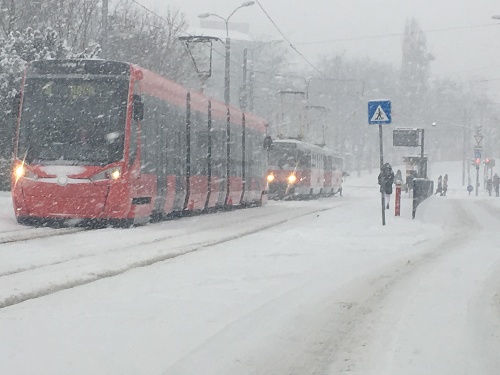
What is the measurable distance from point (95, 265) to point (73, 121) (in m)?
6.80

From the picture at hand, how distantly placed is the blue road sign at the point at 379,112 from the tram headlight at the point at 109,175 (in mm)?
5597

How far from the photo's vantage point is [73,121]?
15.6 m

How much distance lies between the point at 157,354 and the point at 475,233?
42.0ft

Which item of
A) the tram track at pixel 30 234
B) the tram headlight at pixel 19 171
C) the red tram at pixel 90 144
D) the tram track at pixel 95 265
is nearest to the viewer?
the tram track at pixel 95 265

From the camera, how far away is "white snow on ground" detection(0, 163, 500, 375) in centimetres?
523

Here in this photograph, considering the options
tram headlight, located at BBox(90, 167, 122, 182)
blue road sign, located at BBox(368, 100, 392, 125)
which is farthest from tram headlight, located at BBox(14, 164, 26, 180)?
blue road sign, located at BBox(368, 100, 392, 125)

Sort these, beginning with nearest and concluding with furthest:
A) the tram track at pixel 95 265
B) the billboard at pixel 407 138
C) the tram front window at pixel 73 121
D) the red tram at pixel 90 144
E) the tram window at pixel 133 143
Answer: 1. the tram track at pixel 95 265
2. the red tram at pixel 90 144
3. the tram front window at pixel 73 121
4. the tram window at pixel 133 143
5. the billboard at pixel 407 138

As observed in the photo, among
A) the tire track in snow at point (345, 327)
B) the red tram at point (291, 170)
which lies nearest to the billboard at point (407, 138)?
the red tram at point (291, 170)

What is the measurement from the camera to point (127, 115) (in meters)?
15.7

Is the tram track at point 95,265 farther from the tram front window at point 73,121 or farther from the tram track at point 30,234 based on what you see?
the tram front window at point 73,121

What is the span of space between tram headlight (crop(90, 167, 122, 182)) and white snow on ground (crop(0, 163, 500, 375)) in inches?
77.0

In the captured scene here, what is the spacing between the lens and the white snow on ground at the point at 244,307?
206 inches

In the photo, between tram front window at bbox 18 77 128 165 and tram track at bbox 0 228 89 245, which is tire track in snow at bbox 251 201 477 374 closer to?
tram track at bbox 0 228 89 245

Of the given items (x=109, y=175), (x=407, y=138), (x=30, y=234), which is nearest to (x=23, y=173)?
(x=109, y=175)
